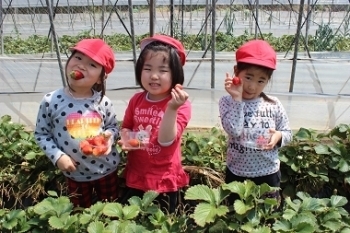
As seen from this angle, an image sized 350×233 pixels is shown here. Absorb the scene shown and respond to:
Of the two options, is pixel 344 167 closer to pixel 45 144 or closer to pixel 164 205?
pixel 164 205

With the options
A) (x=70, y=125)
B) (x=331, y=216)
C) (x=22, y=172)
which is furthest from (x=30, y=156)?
(x=331, y=216)

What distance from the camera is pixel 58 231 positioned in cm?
178

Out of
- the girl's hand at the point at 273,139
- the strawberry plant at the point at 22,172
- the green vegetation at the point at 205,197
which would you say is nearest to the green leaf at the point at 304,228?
the green vegetation at the point at 205,197

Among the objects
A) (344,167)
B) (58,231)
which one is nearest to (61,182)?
(58,231)

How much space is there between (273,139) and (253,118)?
0.12m

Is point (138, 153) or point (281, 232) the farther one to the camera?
point (138, 153)

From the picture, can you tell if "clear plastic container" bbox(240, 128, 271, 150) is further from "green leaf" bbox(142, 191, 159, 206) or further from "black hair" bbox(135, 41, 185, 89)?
"green leaf" bbox(142, 191, 159, 206)

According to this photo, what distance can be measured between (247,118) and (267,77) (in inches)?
7.2

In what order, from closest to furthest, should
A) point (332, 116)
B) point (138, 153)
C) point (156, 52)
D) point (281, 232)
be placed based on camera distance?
1. point (281, 232)
2. point (156, 52)
3. point (138, 153)
4. point (332, 116)

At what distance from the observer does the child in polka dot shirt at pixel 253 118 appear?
1.93m

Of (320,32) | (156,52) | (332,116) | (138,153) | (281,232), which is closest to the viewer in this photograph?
(281,232)

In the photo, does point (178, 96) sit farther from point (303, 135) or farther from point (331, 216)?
point (303, 135)

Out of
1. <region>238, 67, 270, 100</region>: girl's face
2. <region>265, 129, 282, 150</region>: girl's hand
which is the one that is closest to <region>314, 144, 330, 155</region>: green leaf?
<region>265, 129, 282, 150</region>: girl's hand

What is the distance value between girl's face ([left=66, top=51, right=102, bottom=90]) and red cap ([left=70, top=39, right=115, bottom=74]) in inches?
1.3
